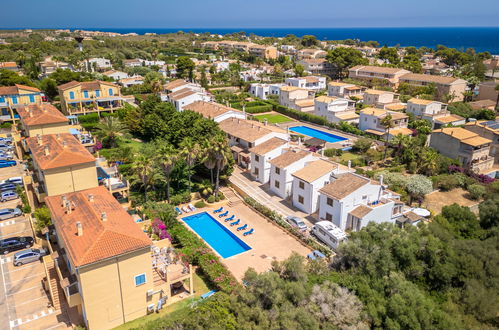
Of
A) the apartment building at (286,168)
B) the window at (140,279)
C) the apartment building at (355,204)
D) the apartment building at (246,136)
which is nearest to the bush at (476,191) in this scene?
the apartment building at (355,204)

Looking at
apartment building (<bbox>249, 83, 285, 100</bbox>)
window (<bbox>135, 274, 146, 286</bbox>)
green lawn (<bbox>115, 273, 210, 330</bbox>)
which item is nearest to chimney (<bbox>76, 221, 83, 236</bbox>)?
window (<bbox>135, 274, 146, 286</bbox>)

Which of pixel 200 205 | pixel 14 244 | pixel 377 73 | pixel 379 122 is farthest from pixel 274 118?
pixel 14 244

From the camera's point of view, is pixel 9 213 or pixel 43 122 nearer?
pixel 9 213

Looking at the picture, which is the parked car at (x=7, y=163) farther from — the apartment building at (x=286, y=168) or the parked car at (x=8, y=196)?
the apartment building at (x=286, y=168)

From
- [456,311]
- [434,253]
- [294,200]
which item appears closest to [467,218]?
[434,253]

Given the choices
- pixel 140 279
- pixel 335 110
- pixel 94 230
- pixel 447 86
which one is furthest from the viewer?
pixel 447 86

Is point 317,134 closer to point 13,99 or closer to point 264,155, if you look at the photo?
point 264,155
